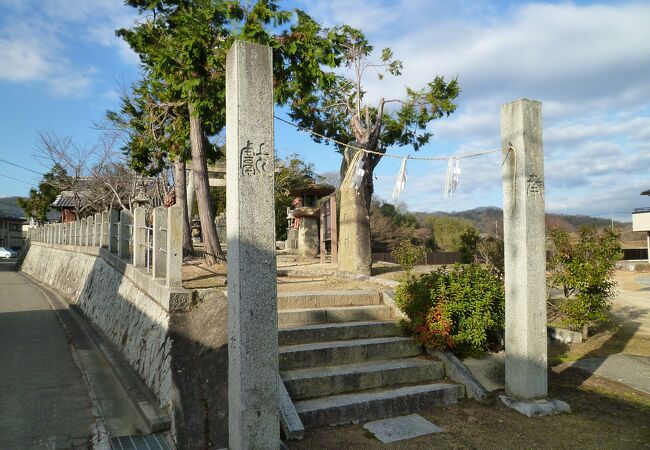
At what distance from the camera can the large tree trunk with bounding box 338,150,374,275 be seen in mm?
10508

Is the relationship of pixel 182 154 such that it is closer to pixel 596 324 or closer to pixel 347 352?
pixel 347 352

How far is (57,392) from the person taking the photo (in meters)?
6.33

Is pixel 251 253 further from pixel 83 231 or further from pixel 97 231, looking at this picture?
pixel 83 231

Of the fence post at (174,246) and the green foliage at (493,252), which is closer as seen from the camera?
the fence post at (174,246)

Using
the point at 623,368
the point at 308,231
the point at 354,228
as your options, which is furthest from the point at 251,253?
the point at 308,231

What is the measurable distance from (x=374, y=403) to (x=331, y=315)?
5.56ft

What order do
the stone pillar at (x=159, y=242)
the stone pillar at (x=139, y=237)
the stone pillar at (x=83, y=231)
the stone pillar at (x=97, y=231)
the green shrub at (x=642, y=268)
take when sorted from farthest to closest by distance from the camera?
the green shrub at (x=642, y=268) < the stone pillar at (x=83, y=231) < the stone pillar at (x=97, y=231) < the stone pillar at (x=139, y=237) < the stone pillar at (x=159, y=242)

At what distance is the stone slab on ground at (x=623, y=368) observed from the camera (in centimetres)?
579

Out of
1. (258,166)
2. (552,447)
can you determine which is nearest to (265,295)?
(258,166)

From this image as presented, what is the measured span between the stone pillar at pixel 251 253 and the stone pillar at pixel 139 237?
5.42m

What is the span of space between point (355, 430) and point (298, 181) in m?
23.1

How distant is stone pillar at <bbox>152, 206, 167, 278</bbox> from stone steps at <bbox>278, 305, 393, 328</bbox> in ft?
7.88

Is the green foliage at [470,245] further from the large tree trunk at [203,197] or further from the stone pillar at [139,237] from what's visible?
the stone pillar at [139,237]

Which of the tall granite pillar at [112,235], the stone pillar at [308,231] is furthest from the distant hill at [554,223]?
the tall granite pillar at [112,235]
